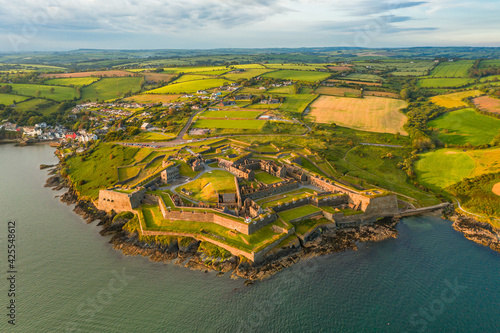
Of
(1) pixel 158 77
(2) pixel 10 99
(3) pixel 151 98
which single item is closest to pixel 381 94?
(3) pixel 151 98

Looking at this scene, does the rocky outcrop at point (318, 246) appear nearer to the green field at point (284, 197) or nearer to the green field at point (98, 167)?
the green field at point (284, 197)

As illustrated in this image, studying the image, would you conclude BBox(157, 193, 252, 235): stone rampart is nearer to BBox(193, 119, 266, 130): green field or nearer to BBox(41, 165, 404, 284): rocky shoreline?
BBox(41, 165, 404, 284): rocky shoreline

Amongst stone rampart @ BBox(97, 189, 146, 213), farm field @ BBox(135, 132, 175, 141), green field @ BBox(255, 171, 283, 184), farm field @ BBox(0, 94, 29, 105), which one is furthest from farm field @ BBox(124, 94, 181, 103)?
green field @ BBox(255, 171, 283, 184)

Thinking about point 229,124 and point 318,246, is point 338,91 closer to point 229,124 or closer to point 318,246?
point 229,124

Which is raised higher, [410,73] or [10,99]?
[410,73]

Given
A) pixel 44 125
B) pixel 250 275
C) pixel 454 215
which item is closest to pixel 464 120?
pixel 454 215
